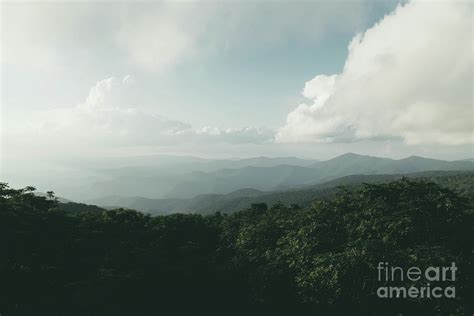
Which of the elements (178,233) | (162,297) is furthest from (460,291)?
(178,233)

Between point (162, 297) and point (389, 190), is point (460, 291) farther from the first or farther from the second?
point (162, 297)
